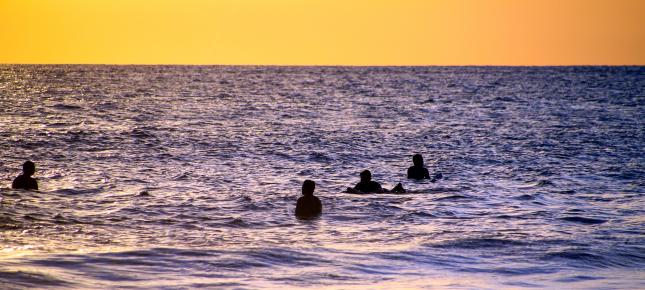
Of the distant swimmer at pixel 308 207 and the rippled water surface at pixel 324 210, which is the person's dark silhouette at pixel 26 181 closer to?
Result: the rippled water surface at pixel 324 210

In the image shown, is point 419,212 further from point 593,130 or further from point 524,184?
point 593,130

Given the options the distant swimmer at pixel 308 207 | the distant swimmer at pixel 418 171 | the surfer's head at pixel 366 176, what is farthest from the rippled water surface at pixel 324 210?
the distant swimmer at pixel 418 171

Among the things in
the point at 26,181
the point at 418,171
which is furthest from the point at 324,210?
the point at 26,181

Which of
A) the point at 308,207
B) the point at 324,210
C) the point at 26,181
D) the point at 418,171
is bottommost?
the point at 324,210

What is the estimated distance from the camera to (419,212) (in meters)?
17.8

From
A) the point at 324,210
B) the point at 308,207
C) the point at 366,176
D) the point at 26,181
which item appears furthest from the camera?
the point at 366,176

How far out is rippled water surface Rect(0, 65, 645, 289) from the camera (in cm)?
1185

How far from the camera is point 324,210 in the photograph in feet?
59.1

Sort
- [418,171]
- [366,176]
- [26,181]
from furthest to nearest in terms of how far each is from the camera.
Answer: [418,171] < [366,176] < [26,181]

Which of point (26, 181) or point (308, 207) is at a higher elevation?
point (26, 181)

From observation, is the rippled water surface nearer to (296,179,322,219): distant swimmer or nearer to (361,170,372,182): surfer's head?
(296,179,322,219): distant swimmer

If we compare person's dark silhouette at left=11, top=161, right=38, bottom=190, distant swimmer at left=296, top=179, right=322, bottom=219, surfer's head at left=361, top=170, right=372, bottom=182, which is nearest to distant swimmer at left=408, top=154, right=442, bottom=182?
surfer's head at left=361, top=170, right=372, bottom=182

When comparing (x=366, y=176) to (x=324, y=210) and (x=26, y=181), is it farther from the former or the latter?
(x=26, y=181)

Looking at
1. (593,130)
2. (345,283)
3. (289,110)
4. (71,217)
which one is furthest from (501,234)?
(289,110)
